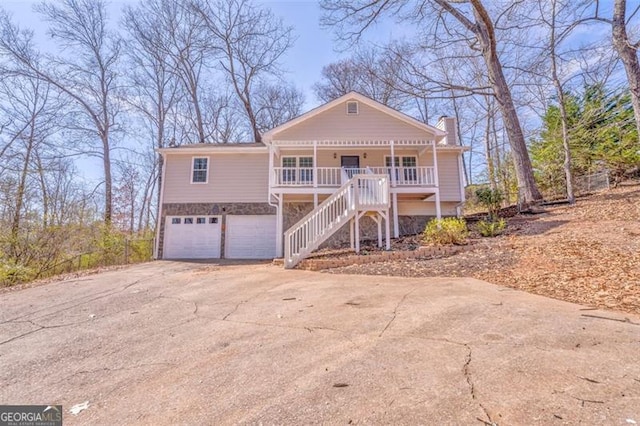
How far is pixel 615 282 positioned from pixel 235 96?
20.7 metres

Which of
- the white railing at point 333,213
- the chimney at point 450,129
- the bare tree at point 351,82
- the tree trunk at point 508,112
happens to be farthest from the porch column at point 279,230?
the tree trunk at point 508,112

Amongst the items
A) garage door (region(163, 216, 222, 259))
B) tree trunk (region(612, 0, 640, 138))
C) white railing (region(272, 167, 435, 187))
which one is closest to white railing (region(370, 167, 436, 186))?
white railing (region(272, 167, 435, 187))

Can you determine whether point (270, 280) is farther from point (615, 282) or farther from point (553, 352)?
point (615, 282)

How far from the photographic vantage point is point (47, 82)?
15086 millimetres

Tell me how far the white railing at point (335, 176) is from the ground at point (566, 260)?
342cm

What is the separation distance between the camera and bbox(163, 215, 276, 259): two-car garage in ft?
41.2

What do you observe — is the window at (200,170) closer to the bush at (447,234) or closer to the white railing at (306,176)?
the white railing at (306,176)

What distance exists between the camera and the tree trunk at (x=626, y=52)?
764cm

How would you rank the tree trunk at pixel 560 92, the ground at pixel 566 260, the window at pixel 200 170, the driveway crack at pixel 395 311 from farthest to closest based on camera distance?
the window at pixel 200 170, the tree trunk at pixel 560 92, the ground at pixel 566 260, the driveway crack at pixel 395 311

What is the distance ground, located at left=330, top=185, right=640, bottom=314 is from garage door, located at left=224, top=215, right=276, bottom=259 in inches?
243

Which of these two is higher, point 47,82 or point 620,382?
point 47,82

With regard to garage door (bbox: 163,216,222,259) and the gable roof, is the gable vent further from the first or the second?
garage door (bbox: 163,216,222,259)

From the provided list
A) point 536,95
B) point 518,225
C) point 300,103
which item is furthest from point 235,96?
point 518,225

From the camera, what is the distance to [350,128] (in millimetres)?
12570
